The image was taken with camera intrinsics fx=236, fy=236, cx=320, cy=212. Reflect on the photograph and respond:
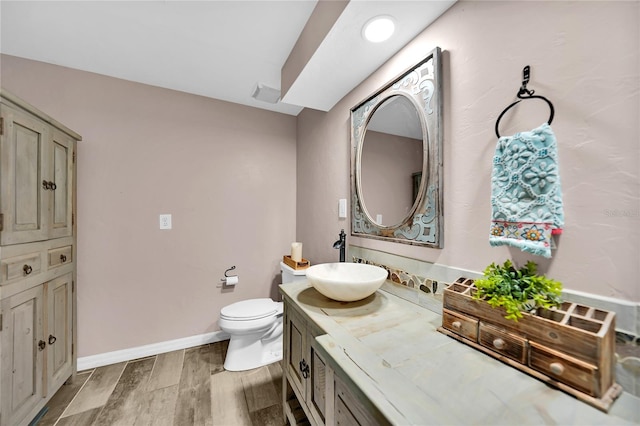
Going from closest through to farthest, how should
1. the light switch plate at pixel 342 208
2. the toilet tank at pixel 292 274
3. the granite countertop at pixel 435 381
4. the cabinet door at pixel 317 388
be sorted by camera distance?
the granite countertop at pixel 435 381 → the cabinet door at pixel 317 388 → the light switch plate at pixel 342 208 → the toilet tank at pixel 292 274

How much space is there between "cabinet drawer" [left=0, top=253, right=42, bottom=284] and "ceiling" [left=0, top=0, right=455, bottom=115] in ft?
4.35

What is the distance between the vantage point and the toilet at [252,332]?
1.75m

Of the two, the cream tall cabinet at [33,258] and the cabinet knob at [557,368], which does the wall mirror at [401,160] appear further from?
the cream tall cabinet at [33,258]

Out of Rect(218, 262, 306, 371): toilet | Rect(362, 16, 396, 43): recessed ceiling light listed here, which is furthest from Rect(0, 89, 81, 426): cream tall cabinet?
Rect(362, 16, 396, 43): recessed ceiling light

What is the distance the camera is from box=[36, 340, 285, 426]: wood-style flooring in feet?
4.45

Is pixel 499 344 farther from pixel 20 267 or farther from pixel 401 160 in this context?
pixel 20 267

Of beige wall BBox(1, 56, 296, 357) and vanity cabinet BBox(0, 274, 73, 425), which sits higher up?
beige wall BBox(1, 56, 296, 357)

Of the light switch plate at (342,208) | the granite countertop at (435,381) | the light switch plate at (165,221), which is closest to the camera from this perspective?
the granite countertop at (435,381)

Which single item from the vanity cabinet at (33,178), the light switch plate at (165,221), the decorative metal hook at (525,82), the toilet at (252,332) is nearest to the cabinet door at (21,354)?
the vanity cabinet at (33,178)

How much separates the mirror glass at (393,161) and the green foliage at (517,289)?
0.47m

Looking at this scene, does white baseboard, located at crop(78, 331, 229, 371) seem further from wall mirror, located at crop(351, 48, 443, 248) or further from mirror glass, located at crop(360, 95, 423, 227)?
mirror glass, located at crop(360, 95, 423, 227)

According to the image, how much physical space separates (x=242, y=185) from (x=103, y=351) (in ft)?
5.59

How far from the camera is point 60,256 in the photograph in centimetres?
152

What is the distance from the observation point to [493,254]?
829 millimetres
